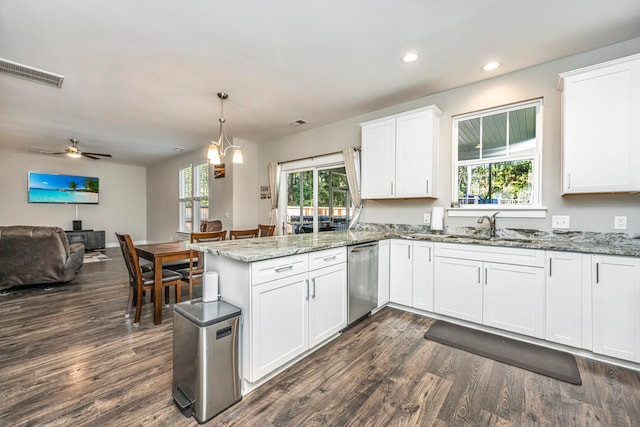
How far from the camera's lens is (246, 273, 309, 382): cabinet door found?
1735mm

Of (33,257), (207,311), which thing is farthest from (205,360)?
(33,257)

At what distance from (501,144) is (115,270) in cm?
675

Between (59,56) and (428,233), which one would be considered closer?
(59,56)

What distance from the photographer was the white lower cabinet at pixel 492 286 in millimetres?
2322

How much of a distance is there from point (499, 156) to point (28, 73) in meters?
5.12

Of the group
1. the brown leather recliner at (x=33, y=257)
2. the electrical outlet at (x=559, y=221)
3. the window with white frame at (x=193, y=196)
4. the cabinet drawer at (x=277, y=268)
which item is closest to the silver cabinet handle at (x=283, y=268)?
the cabinet drawer at (x=277, y=268)

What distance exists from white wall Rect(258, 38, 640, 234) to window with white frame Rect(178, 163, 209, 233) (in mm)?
4270

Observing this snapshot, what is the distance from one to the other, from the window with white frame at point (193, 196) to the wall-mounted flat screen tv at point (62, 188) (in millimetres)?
3184

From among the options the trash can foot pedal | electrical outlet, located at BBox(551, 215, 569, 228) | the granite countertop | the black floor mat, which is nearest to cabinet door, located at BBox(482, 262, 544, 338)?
the black floor mat

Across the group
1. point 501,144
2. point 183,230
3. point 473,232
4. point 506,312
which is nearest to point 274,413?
point 506,312

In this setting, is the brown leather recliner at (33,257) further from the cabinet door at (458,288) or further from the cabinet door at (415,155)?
the cabinet door at (458,288)

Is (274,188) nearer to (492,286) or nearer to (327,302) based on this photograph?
(327,302)

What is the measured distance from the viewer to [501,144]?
304 cm

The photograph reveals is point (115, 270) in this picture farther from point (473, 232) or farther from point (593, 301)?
point (593, 301)
